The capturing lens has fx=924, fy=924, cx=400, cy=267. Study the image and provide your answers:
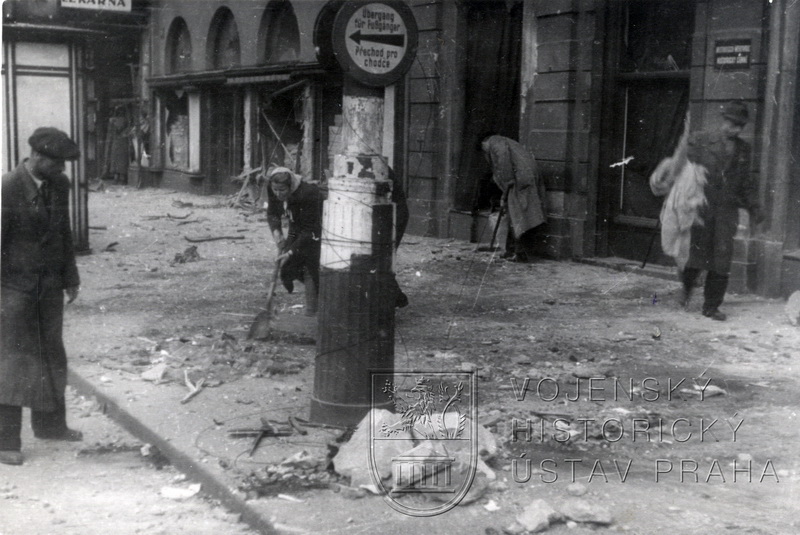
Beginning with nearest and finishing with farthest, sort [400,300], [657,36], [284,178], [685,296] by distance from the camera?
1. [284,178]
2. [400,300]
3. [685,296]
4. [657,36]

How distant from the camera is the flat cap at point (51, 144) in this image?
475 centimetres

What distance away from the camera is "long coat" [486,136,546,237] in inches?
447

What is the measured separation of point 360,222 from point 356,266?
0.23m

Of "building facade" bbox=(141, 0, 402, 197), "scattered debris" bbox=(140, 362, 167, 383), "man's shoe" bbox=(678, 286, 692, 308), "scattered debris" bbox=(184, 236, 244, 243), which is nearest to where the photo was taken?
"scattered debris" bbox=(140, 362, 167, 383)

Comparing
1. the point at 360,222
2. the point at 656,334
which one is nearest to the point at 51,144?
the point at 360,222

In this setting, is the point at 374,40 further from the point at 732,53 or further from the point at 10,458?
the point at 732,53

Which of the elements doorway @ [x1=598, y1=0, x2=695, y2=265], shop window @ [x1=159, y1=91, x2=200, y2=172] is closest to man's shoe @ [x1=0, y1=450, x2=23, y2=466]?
doorway @ [x1=598, y1=0, x2=695, y2=265]

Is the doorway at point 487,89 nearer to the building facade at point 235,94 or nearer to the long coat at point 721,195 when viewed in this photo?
the building facade at point 235,94

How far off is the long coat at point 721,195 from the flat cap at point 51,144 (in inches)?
213

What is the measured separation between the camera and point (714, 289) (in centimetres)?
800

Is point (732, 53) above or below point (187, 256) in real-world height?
above

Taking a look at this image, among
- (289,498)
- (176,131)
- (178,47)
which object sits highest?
(178,47)

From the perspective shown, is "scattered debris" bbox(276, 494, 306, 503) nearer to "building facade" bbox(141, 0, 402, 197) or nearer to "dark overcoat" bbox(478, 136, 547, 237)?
"dark overcoat" bbox(478, 136, 547, 237)

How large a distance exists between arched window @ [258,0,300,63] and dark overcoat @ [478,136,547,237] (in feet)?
26.5
